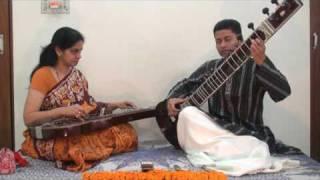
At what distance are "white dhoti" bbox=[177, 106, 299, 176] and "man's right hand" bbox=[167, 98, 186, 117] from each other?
4.0 inches

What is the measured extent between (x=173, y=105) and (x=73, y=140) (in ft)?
1.81

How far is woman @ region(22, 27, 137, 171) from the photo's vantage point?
2.22m

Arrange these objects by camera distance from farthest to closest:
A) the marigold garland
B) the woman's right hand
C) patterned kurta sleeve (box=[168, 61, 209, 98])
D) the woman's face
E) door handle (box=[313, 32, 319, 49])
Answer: door handle (box=[313, 32, 319, 49]), patterned kurta sleeve (box=[168, 61, 209, 98]), the woman's face, the woman's right hand, the marigold garland

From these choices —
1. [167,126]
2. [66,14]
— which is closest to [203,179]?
[167,126]

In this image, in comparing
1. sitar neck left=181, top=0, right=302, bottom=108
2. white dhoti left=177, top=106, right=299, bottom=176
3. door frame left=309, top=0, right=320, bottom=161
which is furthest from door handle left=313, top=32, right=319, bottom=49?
white dhoti left=177, top=106, right=299, bottom=176

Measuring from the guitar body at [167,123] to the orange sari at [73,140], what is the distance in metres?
0.18

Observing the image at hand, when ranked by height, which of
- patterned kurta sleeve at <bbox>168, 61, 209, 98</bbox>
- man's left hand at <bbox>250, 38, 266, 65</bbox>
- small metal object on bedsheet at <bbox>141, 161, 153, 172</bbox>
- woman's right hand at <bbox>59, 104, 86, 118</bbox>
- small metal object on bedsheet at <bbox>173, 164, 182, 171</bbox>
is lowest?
small metal object on bedsheet at <bbox>173, 164, 182, 171</bbox>

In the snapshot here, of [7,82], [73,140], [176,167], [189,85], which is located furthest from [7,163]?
[189,85]

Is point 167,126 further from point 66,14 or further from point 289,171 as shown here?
point 66,14

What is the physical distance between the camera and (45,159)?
2.31 meters

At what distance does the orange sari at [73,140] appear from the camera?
2.19 meters

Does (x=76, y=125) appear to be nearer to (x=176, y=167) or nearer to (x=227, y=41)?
(x=176, y=167)

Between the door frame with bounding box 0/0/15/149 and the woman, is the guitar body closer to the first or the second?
the woman

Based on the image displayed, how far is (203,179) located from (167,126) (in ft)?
1.97
